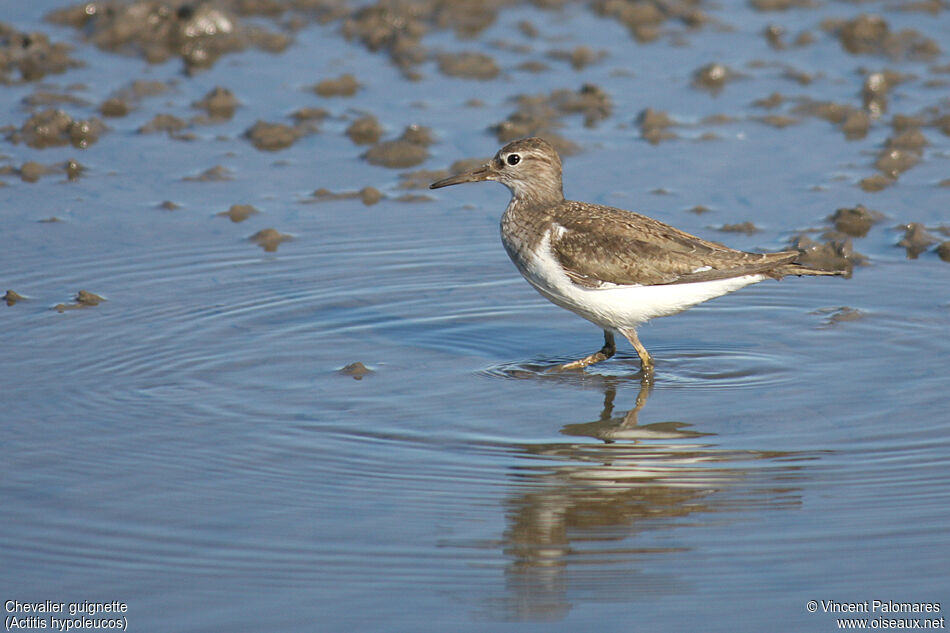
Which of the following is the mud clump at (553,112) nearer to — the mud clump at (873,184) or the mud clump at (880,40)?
the mud clump at (873,184)

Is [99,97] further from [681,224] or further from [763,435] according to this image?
[763,435]

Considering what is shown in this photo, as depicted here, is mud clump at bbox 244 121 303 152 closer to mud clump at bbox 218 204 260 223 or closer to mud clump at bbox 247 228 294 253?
mud clump at bbox 218 204 260 223

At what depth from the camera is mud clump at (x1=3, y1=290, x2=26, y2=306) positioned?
9992 mm

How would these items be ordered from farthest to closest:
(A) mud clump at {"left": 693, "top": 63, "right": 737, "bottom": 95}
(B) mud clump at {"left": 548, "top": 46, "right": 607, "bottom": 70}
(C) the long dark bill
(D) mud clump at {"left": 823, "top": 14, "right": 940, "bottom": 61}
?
(D) mud clump at {"left": 823, "top": 14, "right": 940, "bottom": 61} < (B) mud clump at {"left": 548, "top": 46, "right": 607, "bottom": 70} < (A) mud clump at {"left": 693, "top": 63, "right": 737, "bottom": 95} < (C) the long dark bill

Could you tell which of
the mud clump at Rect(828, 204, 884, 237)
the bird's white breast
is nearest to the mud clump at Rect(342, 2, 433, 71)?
the mud clump at Rect(828, 204, 884, 237)

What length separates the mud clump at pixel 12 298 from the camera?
9.99 meters

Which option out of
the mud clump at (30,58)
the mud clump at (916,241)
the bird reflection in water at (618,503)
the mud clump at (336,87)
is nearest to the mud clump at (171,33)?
the mud clump at (30,58)

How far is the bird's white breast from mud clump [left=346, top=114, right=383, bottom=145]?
457 centimetres

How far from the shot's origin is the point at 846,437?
7840mm

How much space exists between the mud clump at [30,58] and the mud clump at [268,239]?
4965 mm

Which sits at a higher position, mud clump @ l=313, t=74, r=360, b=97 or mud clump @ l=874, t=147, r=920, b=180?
mud clump @ l=313, t=74, r=360, b=97

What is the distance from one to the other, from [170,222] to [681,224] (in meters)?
4.44

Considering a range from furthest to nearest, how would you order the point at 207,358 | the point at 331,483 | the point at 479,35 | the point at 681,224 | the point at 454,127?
the point at 479,35 → the point at 454,127 → the point at 681,224 → the point at 207,358 → the point at 331,483

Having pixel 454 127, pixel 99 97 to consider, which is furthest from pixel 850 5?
pixel 99 97
